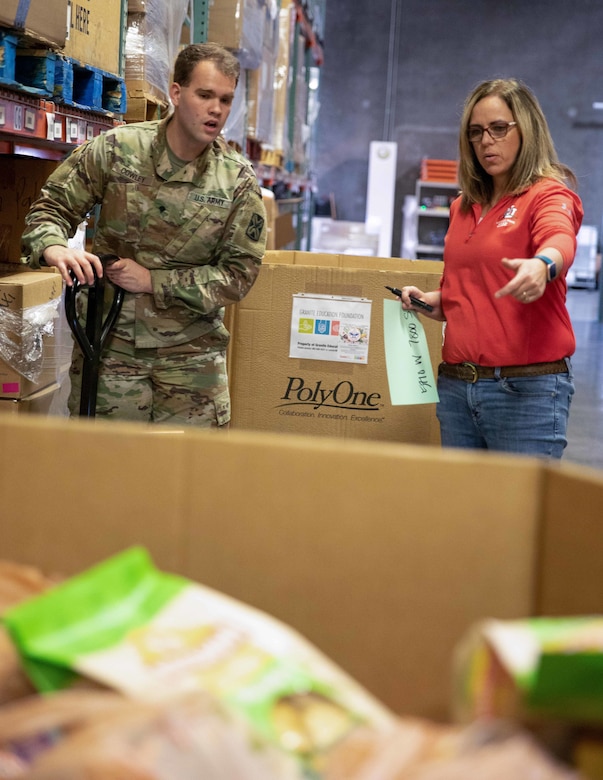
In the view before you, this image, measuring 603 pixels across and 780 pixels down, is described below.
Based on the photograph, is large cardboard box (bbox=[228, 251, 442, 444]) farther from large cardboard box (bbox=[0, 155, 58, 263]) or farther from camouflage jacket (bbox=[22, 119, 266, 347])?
large cardboard box (bbox=[0, 155, 58, 263])

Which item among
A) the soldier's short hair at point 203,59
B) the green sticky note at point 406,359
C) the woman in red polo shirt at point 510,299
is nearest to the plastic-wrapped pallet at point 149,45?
the soldier's short hair at point 203,59

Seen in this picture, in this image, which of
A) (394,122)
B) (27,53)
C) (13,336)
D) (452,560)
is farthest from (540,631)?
(394,122)

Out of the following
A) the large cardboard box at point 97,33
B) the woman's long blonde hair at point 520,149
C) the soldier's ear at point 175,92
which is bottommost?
the woman's long blonde hair at point 520,149

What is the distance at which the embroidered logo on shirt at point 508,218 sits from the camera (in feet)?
8.06

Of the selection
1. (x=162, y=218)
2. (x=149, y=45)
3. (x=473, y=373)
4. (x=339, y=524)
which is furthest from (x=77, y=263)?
(x=149, y=45)

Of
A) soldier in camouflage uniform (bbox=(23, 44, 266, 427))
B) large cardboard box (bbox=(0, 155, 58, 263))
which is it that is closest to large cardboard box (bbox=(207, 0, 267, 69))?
large cardboard box (bbox=(0, 155, 58, 263))

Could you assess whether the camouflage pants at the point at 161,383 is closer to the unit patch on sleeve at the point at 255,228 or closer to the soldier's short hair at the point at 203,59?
the unit patch on sleeve at the point at 255,228

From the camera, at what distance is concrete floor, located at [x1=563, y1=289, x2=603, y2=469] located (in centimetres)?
607

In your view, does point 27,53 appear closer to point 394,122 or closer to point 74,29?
point 74,29

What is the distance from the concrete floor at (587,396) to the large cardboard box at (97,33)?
3.62 meters

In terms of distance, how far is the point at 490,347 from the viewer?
8.10ft

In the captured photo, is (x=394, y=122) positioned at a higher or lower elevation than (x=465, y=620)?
higher

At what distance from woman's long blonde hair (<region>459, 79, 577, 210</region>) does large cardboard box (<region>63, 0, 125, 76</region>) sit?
149cm

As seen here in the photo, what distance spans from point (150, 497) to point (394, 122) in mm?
17395
